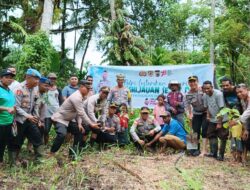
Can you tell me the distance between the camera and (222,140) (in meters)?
6.84

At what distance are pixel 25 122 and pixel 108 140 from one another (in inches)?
80.2

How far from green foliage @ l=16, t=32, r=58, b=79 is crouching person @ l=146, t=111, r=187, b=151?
11.7ft

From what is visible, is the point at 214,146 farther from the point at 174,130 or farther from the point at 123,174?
the point at 123,174

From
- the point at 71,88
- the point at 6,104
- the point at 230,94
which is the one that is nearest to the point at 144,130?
the point at 71,88

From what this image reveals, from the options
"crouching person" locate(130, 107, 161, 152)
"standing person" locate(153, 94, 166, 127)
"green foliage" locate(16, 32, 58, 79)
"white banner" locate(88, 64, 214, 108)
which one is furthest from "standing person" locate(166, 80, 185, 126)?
"green foliage" locate(16, 32, 58, 79)

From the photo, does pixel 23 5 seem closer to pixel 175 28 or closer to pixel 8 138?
pixel 175 28

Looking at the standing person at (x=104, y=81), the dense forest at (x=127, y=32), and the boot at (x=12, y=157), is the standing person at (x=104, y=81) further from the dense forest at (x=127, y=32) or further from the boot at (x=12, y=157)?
the boot at (x=12, y=157)

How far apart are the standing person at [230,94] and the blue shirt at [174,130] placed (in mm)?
1154

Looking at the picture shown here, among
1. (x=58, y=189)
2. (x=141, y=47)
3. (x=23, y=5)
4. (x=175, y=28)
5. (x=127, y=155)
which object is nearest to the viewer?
(x=58, y=189)

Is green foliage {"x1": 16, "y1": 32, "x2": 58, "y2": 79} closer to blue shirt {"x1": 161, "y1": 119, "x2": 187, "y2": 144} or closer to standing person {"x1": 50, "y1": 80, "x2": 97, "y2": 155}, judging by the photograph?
blue shirt {"x1": 161, "y1": 119, "x2": 187, "y2": 144}

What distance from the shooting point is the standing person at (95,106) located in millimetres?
6820

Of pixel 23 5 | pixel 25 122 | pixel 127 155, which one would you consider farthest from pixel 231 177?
pixel 23 5

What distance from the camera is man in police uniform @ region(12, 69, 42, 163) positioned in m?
5.65

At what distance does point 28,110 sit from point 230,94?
3.31 m
